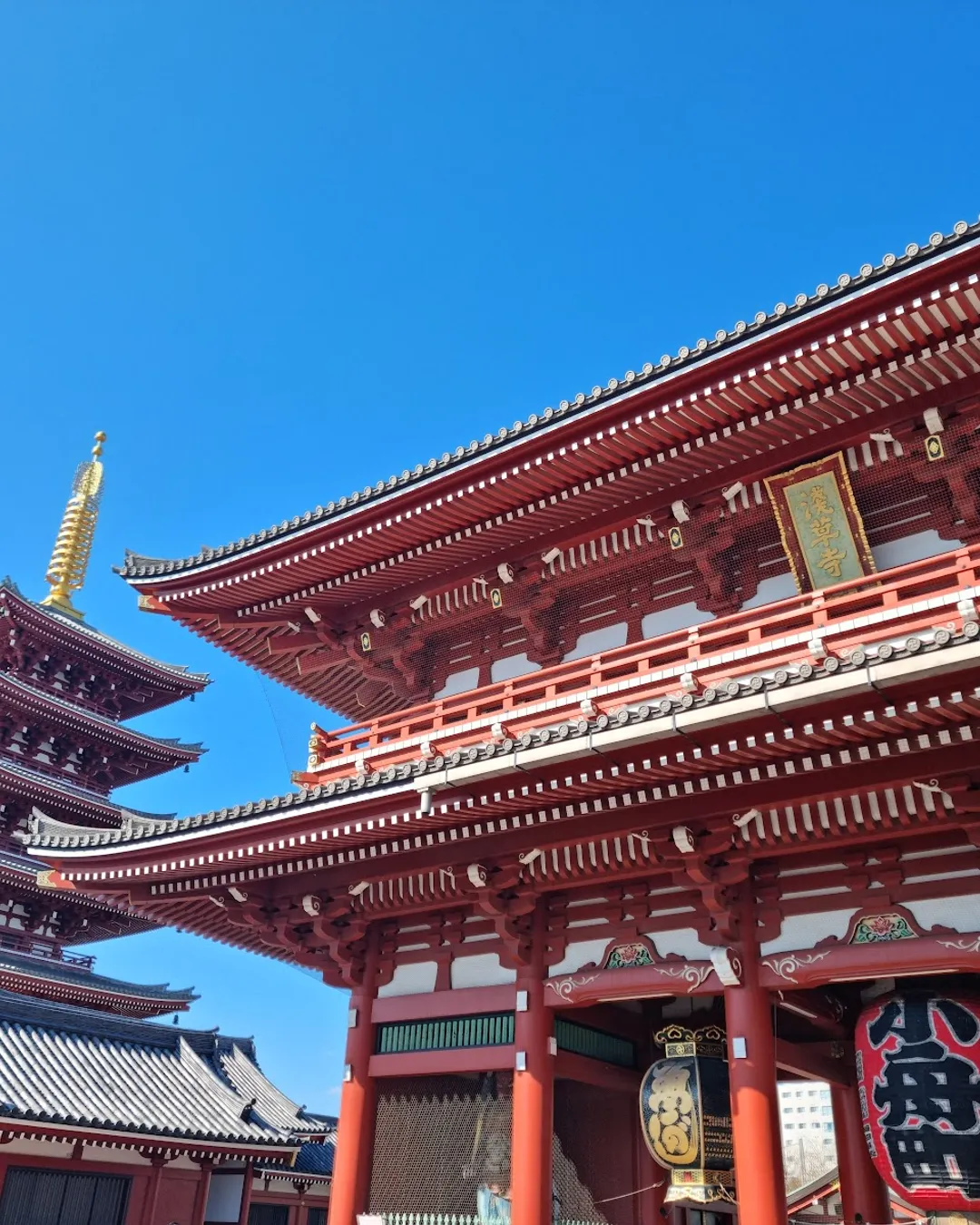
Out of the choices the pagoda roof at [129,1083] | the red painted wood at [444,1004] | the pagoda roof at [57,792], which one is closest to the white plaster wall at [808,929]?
the red painted wood at [444,1004]

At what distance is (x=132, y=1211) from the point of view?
17.2 m

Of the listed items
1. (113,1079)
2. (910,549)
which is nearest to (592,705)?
(910,549)

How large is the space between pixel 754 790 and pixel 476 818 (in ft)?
9.16

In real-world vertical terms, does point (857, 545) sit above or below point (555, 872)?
above

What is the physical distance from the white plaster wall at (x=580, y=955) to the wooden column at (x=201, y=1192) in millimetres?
11745

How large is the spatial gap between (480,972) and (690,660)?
4355 millimetres

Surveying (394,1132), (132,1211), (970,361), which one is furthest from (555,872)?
(132,1211)

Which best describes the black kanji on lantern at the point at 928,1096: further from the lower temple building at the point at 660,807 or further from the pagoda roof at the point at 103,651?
the pagoda roof at the point at 103,651

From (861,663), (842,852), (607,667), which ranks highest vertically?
(607,667)

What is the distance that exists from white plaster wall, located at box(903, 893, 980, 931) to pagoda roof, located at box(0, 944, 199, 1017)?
2239 cm

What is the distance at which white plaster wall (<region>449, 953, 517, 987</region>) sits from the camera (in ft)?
36.4

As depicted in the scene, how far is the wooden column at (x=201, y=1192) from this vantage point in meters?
18.3

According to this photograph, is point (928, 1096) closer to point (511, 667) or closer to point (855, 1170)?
point (855, 1170)

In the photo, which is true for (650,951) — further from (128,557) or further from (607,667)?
(128,557)
